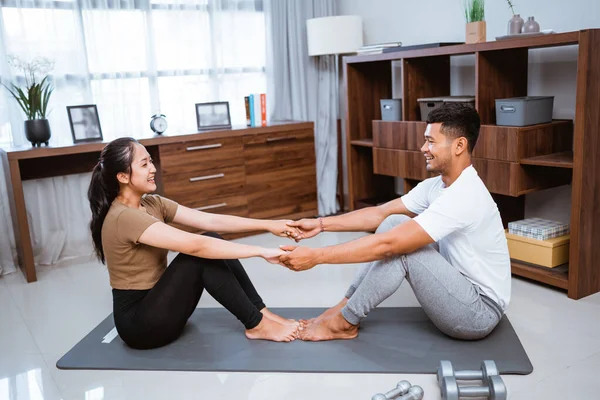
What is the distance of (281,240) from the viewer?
4219 mm

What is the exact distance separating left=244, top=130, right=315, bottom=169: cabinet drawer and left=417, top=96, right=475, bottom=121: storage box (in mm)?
1012

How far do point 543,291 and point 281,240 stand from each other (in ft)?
6.00

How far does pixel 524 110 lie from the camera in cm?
304

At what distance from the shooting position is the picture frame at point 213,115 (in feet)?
13.9

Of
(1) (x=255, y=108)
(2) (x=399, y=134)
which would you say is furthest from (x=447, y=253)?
(1) (x=255, y=108)

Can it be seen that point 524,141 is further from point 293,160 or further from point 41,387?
point 41,387

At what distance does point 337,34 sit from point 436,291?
270 centimetres

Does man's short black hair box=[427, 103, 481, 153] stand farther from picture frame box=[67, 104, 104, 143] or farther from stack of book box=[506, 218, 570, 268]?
picture frame box=[67, 104, 104, 143]

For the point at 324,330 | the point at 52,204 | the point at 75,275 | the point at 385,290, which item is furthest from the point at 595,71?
the point at 52,204

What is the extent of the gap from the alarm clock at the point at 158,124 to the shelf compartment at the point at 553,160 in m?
2.32

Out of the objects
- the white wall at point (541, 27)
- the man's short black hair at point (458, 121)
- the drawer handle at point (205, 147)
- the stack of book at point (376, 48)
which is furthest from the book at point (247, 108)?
the man's short black hair at point (458, 121)

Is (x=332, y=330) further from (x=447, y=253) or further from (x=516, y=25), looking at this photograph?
(x=516, y=25)

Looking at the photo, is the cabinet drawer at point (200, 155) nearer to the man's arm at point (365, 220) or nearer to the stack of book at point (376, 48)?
the stack of book at point (376, 48)

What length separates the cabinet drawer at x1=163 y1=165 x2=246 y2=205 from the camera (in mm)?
3975
